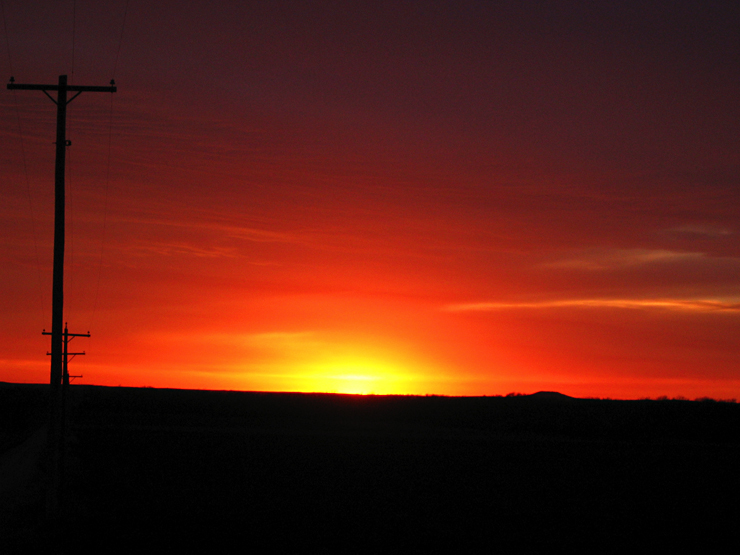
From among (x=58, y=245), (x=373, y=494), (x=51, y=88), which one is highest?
(x=51, y=88)

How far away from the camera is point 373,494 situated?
2452cm

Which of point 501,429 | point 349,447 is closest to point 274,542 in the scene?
point 349,447

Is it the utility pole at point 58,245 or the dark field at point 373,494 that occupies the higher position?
the utility pole at point 58,245

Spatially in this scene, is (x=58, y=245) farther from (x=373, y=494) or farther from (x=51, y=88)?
(x=373, y=494)

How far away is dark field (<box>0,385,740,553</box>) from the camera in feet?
56.0

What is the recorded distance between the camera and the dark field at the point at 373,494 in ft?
56.0

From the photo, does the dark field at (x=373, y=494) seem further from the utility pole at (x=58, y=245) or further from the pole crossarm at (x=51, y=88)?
the pole crossarm at (x=51, y=88)

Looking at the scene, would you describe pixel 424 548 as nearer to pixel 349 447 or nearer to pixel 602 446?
pixel 349 447

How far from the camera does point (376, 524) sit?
19.1 m

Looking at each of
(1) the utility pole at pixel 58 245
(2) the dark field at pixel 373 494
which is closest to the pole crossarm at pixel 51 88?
(1) the utility pole at pixel 58 245

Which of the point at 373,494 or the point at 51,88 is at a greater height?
the point at 51,88

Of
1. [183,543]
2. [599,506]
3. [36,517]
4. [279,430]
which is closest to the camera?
[183,543]

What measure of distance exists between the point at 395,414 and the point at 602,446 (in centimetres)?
4231

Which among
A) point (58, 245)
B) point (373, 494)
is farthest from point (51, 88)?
point (373, 494)
